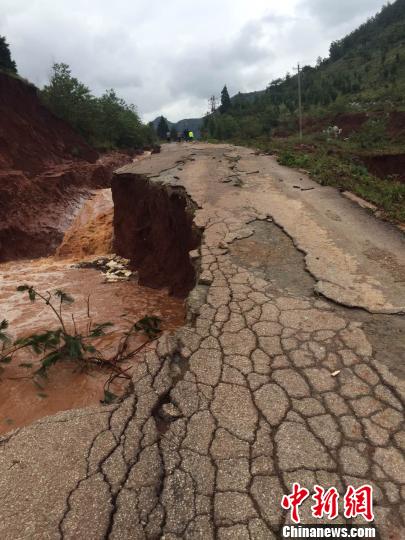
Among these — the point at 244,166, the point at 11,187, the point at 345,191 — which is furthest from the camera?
the point at 11,187

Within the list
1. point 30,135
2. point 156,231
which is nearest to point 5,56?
point 30,135

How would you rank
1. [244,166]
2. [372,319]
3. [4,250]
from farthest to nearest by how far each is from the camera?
[4,250] < [244,166] < [372,319]

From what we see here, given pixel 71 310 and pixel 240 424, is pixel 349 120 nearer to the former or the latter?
pixel 71 310

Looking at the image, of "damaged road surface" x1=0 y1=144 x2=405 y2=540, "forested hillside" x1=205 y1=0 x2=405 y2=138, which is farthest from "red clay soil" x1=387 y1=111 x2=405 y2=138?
"damaged road surface" x1=0 y1=144 x2=405 y2=540

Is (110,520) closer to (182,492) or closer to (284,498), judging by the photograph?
(182,492)

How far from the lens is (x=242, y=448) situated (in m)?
2.30

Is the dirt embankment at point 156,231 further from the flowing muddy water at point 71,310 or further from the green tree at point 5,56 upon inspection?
the green tree at point 5,56

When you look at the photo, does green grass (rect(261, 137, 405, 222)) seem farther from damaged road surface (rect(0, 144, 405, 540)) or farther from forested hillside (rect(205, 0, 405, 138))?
forested hillside (rect(205, 0, 405, 138))

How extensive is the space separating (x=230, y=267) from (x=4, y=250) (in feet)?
31.6

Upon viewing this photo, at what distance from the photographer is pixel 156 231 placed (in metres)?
8.28

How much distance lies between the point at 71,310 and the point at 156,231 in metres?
2.79

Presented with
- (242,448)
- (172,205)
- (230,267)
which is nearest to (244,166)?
(172,205)

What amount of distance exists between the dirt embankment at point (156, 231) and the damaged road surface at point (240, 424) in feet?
7.98

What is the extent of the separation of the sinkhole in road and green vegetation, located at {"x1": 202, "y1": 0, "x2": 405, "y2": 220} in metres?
2.11
